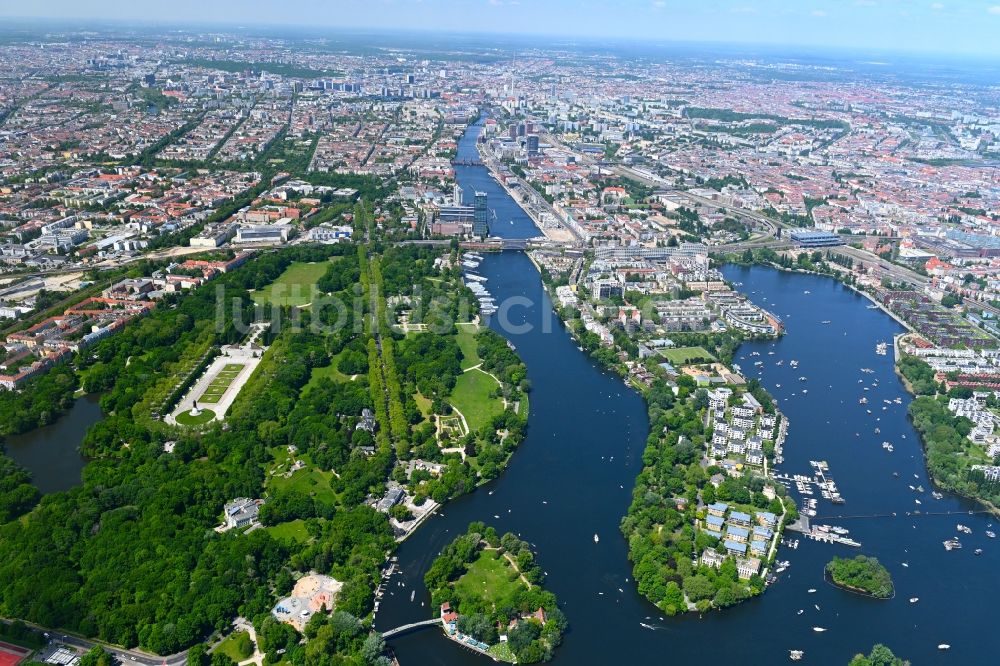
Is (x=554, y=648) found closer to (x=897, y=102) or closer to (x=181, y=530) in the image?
(x=181, y=530)

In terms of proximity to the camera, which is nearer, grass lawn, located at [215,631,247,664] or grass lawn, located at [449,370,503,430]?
grass lawn, located at [215,631,247,664]

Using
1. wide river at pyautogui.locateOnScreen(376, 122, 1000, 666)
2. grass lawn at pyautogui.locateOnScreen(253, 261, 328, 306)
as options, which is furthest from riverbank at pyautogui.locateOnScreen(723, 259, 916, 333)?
grass lawn at pyautogui.locateOnScreen(253, 261, 328, 306)

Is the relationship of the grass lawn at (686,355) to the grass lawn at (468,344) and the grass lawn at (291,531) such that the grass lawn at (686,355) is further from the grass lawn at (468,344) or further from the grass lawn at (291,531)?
the grass lawn at (291,531)

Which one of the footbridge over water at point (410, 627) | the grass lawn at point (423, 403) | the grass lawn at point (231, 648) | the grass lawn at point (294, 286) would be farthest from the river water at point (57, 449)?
the grass lawn at point (294, 286)

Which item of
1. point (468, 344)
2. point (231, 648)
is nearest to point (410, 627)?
point (231, 648)

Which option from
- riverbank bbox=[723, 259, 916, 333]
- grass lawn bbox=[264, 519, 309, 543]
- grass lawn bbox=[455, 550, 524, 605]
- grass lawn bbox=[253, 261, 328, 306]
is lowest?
grass lawn bbox=[264, 519, 309, 543]

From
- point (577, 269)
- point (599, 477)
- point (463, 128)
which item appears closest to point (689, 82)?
point (463, 128)

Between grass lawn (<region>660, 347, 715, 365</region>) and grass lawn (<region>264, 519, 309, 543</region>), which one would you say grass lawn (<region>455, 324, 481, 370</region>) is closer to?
grass lawn (<region>660, 347, 715, 365</region>)
